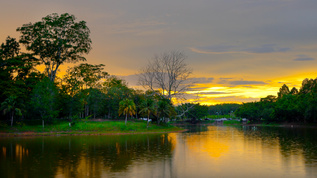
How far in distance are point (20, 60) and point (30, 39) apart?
22.9 ft

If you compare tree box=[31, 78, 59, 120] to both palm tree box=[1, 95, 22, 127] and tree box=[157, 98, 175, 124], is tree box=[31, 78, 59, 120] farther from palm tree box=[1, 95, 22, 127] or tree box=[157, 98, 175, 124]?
tree box=[157, 98, 175, 124]

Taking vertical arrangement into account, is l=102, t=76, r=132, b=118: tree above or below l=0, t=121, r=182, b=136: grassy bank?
above

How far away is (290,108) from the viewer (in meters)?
126

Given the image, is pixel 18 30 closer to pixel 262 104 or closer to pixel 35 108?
pixel 35 108

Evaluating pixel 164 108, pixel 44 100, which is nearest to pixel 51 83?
pixel 44 100

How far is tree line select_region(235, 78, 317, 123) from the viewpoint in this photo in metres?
113

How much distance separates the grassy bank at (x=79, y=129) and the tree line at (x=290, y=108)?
60472mm

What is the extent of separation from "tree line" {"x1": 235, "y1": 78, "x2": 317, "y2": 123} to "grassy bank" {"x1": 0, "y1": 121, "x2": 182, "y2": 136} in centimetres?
6047

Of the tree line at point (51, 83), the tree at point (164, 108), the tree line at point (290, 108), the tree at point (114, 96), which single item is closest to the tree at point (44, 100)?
the tree line at point (51, 83)

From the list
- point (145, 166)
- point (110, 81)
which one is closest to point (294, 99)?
point (110, 81)

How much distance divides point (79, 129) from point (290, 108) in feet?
301

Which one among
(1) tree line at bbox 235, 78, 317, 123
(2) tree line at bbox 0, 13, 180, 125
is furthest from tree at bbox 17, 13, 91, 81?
(1) tree line at bbox 235, 78, 317, 123

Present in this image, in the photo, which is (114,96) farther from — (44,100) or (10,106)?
(10,106)

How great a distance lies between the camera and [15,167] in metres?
24.9
